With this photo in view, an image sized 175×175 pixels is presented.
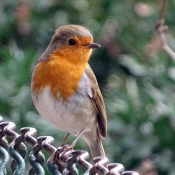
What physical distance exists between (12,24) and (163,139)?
6.54 ft

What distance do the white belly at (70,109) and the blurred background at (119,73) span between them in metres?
0.63

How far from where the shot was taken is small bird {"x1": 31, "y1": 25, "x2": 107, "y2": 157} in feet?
12.6

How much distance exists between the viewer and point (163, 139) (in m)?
4.75

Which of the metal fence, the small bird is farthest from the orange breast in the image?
the metal fence

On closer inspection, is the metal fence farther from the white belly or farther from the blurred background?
the blurred background

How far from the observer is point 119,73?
19.5 ft

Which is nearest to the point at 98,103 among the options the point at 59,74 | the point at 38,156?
the point at 59,74

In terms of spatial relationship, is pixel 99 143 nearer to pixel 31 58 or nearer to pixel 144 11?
pixel 31 58

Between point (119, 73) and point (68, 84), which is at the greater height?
point (68, 84)

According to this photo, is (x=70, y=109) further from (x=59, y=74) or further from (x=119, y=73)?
(x=119, y=73)

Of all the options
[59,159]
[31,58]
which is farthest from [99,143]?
[59,159]

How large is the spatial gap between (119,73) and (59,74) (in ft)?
7.07

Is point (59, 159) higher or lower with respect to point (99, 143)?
higher

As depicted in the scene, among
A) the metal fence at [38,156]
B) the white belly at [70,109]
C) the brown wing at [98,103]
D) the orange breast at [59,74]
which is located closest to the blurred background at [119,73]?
the brown wing at [98,103]
